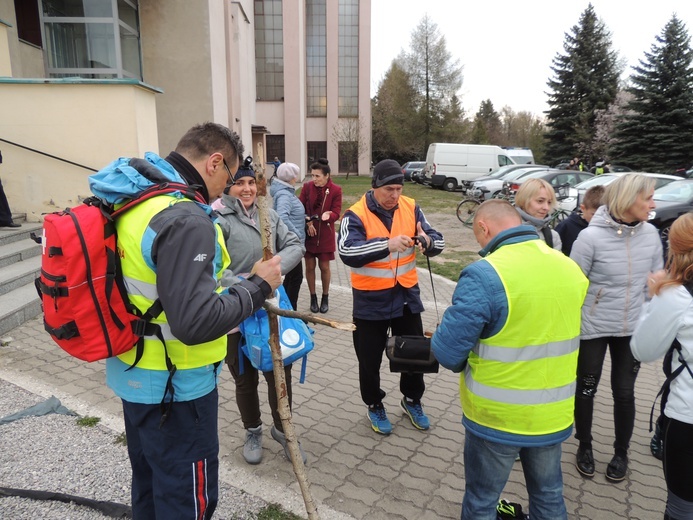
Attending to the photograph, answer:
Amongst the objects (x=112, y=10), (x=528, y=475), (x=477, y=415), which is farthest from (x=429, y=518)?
(x=112, y=10)

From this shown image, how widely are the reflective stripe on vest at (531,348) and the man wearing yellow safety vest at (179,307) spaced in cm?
101

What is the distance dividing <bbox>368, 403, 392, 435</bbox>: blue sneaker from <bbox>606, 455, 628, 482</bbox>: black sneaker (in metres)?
1.50

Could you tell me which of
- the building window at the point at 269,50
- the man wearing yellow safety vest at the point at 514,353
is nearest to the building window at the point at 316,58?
the building window at the point at 269,50

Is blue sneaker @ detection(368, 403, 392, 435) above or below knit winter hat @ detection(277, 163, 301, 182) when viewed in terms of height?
below

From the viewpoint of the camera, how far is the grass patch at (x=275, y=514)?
9.18 ft

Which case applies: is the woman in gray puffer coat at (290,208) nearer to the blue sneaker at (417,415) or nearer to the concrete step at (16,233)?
the blue sneaker at (417,415)

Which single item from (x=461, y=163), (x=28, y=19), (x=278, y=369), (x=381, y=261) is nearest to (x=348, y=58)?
(x=461, y=163)

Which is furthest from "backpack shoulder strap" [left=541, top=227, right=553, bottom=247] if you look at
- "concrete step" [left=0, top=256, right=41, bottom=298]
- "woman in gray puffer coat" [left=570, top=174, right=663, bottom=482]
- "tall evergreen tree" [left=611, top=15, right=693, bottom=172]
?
"tall evergreen tree" [left=611, top=15, right=693, bottom=172]

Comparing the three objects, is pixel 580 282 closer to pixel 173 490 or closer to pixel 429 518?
pixel 429 518

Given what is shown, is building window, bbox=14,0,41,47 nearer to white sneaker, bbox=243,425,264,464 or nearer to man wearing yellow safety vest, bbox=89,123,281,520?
white sneaker, bbox=243,425,264,464

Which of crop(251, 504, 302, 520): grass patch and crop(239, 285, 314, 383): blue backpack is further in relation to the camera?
crop(239, 285, 314, 383): blue backpack

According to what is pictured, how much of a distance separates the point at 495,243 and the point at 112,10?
11.1 metres

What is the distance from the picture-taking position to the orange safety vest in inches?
139

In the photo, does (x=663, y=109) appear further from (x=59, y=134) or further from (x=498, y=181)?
(x=59, y=134)
